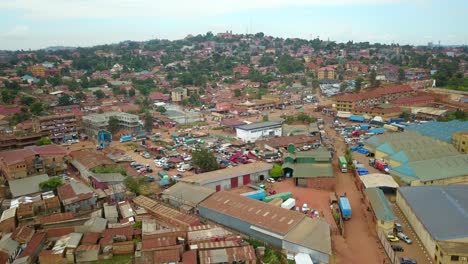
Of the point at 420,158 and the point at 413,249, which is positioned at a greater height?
the point at 420,158

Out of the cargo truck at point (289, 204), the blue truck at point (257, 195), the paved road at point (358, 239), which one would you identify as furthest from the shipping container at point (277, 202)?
the paved road at point (358, 239)

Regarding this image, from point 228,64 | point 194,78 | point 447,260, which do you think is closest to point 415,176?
point 447,260

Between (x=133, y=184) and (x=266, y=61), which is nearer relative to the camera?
(x=133, y=184)

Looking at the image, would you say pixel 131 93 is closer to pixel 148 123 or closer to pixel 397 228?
pixel 148 123

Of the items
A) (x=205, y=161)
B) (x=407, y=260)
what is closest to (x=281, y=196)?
(x=205, y=161)

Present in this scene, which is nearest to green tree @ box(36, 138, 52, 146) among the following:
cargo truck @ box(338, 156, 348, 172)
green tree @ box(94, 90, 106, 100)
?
green tree @ box(94, 90, 106, 100)

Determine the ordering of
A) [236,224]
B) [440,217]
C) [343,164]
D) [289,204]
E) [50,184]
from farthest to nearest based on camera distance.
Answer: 1. [343,164]
2. [50,184]
3. [289,204]
4. [236,224]
5. [440,217]
